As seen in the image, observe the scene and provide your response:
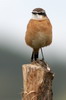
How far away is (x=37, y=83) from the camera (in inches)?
361

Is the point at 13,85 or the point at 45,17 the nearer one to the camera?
the point at 45,17

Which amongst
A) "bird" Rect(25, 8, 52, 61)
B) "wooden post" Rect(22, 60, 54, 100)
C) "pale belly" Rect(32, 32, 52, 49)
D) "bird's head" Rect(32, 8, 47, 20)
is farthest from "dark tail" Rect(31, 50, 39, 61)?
"wooden post" Rect(22, 60, 54, 100)

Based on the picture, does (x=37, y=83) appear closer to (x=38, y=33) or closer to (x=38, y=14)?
(x=38, y=33)

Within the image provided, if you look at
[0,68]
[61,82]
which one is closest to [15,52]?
[0,68]

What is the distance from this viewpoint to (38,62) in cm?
995

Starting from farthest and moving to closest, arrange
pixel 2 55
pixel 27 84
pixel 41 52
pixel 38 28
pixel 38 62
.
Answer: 1. pixel 2 55
2. pixel 41 52
3. pixel 38 28
4. pixel 38 62
5. pixel 27 84

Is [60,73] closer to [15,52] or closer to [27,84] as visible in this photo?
[15,52]

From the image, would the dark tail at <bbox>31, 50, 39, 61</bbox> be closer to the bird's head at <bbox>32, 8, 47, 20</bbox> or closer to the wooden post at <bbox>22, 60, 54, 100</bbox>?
the bird's head at <bbox>32, 8, 47, 20</bbox>

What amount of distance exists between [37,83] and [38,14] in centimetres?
220

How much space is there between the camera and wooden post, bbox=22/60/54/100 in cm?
918

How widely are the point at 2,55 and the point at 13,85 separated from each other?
572 inches

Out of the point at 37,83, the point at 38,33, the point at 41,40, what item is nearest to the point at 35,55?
the point at 41,40

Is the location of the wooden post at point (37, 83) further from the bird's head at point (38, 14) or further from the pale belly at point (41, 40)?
the bird's head at point (38, 14)

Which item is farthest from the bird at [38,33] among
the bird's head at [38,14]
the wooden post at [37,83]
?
the wooden post at [37,83]
